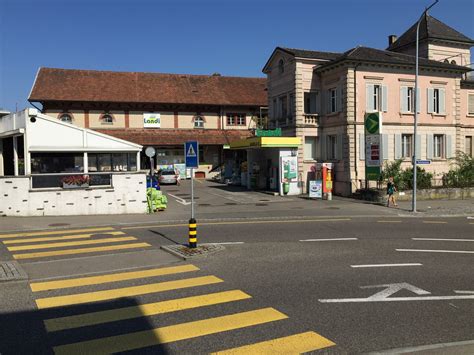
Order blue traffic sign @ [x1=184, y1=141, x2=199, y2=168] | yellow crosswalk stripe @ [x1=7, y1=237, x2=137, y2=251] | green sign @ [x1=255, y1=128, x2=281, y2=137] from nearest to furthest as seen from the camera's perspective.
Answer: yellow crosswalk stripe @ [x1=7, y1=237, x2=137, y2=251]
blue traffic sign @ [x1=184, y1=141, x2=199, y2=168]
green sign @ [x1=255, y1=128, x2=281, y2=137]

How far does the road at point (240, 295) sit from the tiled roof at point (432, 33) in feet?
110

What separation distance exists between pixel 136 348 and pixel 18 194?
1593 cm

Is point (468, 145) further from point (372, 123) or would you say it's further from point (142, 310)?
point (142, 310)

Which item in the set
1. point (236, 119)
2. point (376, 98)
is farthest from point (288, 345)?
point (236, 119)

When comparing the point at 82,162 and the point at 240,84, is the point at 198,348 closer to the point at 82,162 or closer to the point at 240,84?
the point at 82,162

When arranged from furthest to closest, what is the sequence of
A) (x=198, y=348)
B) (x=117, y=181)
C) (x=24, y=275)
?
1. (x=117, y=181)
2. (x=24, y=275)
3. (x=198, y=348)

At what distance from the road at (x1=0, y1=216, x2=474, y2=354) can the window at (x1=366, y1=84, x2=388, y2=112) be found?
62.1 ft

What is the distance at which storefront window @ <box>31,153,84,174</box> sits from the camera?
2039cm

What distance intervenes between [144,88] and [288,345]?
47.1m

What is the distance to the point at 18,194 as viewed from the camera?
19.4 metres

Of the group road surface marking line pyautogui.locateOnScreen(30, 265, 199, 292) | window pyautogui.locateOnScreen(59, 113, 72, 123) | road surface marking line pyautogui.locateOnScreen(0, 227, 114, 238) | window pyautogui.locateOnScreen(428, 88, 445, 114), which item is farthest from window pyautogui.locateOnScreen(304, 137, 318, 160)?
window pyautogui.locateOnScreen(59, 113, 72, 123)

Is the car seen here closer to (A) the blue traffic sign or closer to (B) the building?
(B) the building

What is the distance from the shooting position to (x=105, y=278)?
365 inches

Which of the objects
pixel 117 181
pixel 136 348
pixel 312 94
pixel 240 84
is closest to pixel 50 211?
pixel 117 181
